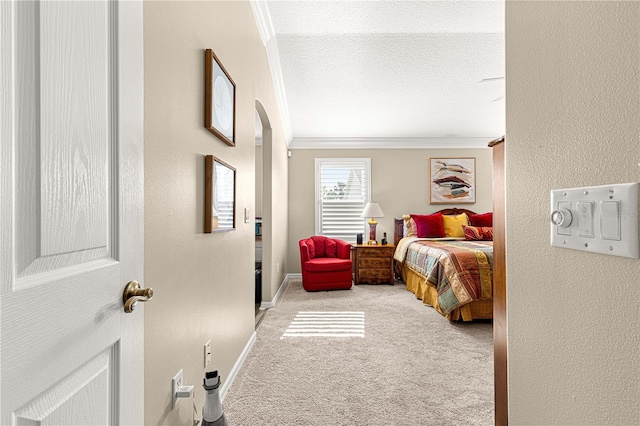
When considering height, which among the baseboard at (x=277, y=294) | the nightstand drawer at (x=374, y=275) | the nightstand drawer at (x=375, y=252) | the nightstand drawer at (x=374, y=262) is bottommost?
the baseboard at (x=277, y=294)

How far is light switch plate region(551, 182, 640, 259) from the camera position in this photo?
1.89 ft

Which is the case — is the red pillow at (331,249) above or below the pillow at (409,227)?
below

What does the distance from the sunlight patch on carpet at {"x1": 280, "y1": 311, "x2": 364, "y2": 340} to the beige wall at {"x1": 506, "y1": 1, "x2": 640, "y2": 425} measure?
242 cm

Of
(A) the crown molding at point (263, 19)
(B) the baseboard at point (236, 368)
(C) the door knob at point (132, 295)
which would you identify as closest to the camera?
(C) the door knob at point (132, 295)

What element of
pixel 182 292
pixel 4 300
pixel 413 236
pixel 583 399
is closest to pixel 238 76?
pixel 182 292

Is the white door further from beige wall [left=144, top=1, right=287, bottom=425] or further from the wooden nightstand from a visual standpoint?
the wooden nightstand

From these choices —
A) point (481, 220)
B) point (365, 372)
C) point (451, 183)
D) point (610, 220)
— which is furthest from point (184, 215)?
point (451, 183)

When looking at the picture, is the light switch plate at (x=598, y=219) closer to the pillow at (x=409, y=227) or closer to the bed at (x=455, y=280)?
the bed at (x=455, y=280)

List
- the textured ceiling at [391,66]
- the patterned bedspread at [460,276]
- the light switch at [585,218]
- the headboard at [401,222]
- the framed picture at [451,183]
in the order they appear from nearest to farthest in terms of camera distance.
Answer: the light switch at [585,218]
the textured ceiling at [391,66]
the patterned bedspread at [460,276]
the headboard at [401,222]
the framed picture at [451,183]

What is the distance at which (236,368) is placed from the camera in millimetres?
2426

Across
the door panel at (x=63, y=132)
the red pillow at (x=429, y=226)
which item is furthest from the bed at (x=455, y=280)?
the door panel at (x=63, y=132)

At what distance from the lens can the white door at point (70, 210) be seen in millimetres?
514

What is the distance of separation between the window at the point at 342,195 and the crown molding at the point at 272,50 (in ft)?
3.88

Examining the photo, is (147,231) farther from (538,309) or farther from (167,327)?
(538,309)
